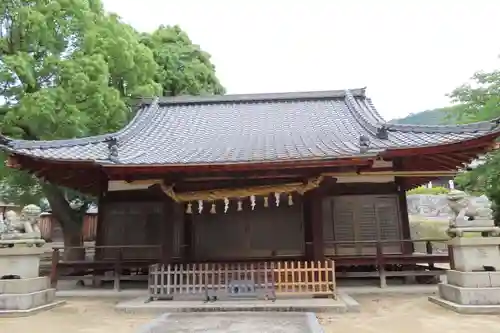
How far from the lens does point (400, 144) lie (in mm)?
10141

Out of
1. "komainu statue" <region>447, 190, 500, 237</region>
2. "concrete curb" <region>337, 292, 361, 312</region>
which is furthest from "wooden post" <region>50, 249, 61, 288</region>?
"komainu statue" <region>447, 190, 500, 237</region>

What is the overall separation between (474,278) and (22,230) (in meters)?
10.2

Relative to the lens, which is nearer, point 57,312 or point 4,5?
point 57,312

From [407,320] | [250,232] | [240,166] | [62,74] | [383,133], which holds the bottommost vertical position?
[407,320]

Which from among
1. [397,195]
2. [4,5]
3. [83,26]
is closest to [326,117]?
[397,195]

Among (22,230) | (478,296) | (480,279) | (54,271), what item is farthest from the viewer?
(54,271)

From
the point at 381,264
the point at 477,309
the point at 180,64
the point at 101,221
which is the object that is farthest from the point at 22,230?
the point at 180,64

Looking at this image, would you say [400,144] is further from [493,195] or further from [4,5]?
[4,5]

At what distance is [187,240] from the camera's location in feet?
38.7

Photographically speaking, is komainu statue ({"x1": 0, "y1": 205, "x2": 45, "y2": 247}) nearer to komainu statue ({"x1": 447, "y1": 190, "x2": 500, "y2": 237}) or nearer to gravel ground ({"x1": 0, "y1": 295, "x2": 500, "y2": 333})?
gravel ground ({"x1": 0, "y1": 295, "x2": 500, "y2": 333})

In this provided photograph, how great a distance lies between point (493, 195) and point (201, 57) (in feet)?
70.5

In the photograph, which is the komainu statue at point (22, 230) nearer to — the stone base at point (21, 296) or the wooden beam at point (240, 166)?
the stone base at point (21, 296)

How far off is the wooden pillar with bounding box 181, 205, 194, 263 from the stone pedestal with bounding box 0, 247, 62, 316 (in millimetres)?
3495

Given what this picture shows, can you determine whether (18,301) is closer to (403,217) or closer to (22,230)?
(22,230)
